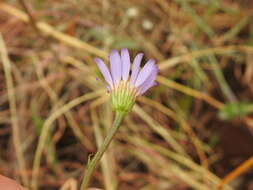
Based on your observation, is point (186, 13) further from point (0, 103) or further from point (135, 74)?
point (135, 74)

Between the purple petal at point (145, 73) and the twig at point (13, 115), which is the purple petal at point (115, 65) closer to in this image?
the purple petal at point (145, 73)

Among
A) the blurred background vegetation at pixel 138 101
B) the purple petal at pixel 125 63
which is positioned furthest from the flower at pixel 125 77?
the blurred background vegetation at pixel 138 101

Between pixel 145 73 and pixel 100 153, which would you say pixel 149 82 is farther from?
pixel 100 153

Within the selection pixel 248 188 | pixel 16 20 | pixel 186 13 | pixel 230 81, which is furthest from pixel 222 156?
pixel 16 20

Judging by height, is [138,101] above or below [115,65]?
below

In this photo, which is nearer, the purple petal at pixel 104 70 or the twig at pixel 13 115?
the purple petal at pixel 104 70

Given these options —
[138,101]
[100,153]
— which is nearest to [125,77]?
[100,153]

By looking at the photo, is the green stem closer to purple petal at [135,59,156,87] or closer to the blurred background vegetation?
purple petal at [135,59,156,87]
